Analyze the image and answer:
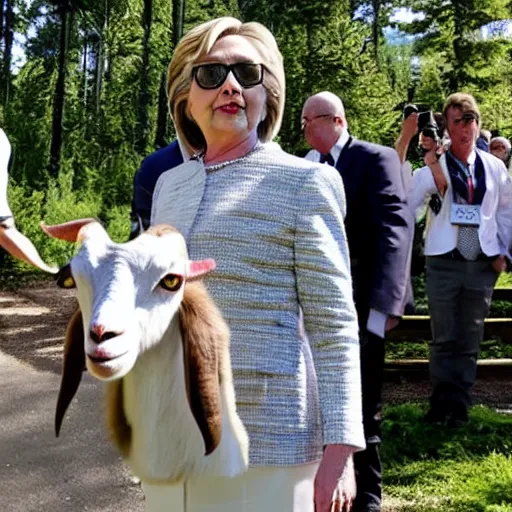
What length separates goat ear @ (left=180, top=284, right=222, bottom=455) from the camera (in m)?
1.25

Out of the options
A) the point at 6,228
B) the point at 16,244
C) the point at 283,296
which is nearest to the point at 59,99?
the point at 6,228

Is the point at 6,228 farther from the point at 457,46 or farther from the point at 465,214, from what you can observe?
the point at 457,46

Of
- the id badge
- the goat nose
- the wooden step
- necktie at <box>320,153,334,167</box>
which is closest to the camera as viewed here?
the goat nose

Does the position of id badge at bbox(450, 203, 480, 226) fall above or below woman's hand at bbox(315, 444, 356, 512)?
above

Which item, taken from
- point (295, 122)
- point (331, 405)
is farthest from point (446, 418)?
point (295, 122)

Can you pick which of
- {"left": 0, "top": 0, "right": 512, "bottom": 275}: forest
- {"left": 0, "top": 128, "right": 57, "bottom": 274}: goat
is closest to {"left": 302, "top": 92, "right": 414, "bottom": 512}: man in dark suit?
{"left": 0, "top": 128, "right": 57, "bottom": 274}: goat

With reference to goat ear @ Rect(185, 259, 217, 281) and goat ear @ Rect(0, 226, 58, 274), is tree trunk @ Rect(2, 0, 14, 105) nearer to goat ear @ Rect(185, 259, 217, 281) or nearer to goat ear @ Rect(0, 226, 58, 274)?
goat ear @ Rect(0, 226, 58, 274)

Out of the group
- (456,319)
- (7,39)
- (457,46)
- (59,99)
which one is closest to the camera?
(456,319)

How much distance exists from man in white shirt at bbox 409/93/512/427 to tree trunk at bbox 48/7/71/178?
7.93 meters

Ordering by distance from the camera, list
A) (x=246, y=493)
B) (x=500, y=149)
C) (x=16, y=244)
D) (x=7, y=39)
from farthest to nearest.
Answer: (x=7, y=39)
(x=500, y=149)
(x=16, y=244)
(x=246, y=493)

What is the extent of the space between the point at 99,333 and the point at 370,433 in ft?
9.61

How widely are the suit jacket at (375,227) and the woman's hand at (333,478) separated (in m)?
2.16

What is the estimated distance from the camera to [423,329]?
698 centimetres

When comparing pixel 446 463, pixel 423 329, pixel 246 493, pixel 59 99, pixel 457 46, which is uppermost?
pixel 457 46
